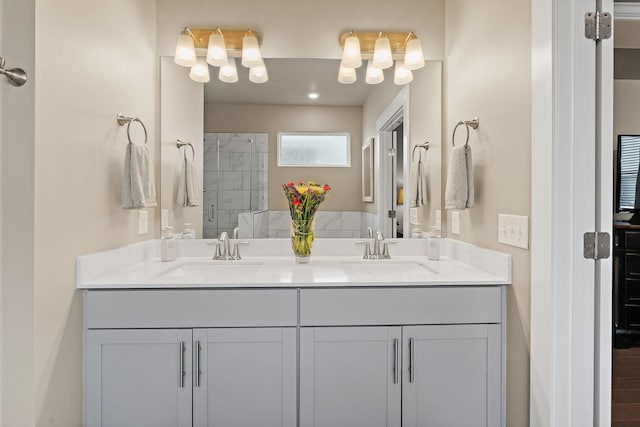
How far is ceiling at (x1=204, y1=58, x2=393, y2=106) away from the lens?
229 cm

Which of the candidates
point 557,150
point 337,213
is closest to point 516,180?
point 557,150

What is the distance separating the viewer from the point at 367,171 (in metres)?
2.38

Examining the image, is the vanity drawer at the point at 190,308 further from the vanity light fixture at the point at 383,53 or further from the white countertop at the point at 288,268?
the vanity light fixture at the point at 383,53

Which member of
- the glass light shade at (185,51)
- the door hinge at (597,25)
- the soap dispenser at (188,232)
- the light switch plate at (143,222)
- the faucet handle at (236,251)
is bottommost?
the faucet handle at (236,251)

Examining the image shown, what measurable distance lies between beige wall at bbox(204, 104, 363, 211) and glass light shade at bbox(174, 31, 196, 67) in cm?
27

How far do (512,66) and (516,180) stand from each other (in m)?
0.46

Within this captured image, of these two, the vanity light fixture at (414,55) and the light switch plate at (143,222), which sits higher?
the vanity light fixture at (414,55)

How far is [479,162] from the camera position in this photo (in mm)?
1907

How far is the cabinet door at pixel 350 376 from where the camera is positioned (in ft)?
5.28

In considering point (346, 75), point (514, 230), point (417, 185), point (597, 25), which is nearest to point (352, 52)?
point (346, 75)

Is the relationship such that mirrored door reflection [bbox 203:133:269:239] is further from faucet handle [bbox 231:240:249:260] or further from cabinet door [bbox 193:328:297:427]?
cabinet door [bbox 193:328:297:427]

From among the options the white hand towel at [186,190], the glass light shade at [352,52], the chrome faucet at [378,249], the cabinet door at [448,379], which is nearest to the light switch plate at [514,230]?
the cabinet door at [448,379]

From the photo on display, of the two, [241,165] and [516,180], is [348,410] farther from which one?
[241,165]

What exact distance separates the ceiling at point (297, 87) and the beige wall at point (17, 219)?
3.45ft
